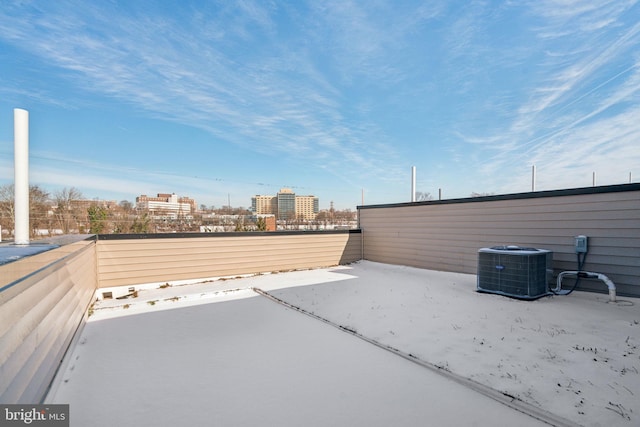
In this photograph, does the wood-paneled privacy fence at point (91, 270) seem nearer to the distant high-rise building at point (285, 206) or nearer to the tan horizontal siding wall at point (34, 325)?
the tan horizontal siding wall at point (34, 325)

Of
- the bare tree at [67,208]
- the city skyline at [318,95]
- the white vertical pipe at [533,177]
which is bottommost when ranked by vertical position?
the bare tree at [67,208]

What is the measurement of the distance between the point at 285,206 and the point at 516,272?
847 centimetres

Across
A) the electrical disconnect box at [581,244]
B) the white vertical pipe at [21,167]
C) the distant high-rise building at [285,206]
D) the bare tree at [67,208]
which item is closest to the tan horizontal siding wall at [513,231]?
the electrical disconnect box at [581,244]

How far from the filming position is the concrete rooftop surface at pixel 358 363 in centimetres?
176

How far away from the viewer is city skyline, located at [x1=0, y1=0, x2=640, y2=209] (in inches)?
228

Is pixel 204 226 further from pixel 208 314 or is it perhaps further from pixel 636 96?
pixel 636 96

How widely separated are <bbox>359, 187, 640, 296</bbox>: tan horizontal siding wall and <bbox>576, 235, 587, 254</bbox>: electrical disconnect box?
0.54 ft

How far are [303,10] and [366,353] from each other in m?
7.11

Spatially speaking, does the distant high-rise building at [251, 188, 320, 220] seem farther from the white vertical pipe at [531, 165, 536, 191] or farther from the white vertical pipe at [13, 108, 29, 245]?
the white vertical pipe at [531, 165, 536, 191]

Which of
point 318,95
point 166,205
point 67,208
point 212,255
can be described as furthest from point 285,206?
point 67,208

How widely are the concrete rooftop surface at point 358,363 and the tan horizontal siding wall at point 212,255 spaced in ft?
3.56

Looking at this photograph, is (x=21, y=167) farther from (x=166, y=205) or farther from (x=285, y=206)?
(x=285, y=206)

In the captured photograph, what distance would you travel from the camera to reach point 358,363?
7.94 feet

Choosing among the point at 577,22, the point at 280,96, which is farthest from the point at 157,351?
the point at 577,22
